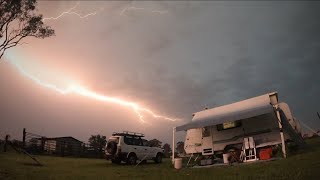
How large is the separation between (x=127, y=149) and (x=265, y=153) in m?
9.35

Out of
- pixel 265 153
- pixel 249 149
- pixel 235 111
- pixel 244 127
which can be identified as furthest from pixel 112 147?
pixel 265 153

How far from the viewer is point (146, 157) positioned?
22.9 metres

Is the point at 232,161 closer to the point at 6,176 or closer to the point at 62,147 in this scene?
the point at 6,176

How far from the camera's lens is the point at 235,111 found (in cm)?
1861

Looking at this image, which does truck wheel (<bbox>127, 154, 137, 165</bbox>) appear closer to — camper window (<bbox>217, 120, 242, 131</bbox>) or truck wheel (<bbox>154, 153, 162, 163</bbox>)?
truck wheel (<bbox>154, 153, 162, 163</bbox>)

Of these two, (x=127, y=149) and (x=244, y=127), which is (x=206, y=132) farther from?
(x=127, y=149)

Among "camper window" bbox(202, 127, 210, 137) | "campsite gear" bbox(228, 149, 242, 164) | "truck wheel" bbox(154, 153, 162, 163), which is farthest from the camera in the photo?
"truck wheel" bbox(154, 153, 162, 163)

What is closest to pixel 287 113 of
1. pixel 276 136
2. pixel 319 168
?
pixel 276 136

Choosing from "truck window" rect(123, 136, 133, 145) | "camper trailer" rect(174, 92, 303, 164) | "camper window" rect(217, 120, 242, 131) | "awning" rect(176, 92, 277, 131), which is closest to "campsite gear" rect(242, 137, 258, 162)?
"camper trailer" rect(174, 92, 303, 164)

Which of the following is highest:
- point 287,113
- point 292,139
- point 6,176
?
point 287,113

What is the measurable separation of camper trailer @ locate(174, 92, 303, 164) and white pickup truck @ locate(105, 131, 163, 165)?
3685 mm

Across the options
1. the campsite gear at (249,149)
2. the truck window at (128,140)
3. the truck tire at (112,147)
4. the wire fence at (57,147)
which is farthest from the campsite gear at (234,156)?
the wire fence at (57,147)

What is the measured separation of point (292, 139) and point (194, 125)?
5.26 metres

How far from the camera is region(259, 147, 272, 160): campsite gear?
16406 millimetres
